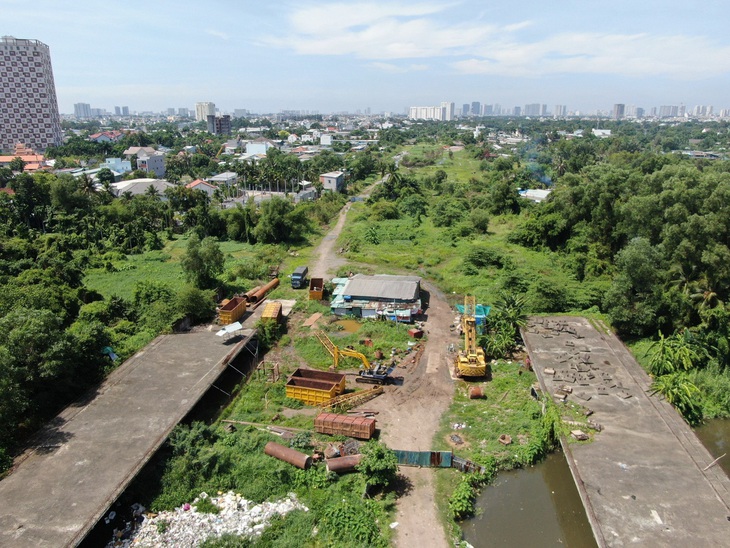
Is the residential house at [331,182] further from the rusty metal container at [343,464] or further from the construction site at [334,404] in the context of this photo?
the rusty metal container at [343,464]

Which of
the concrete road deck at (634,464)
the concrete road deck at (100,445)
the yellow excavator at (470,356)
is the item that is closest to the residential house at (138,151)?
the concrete road deck at (100,445)

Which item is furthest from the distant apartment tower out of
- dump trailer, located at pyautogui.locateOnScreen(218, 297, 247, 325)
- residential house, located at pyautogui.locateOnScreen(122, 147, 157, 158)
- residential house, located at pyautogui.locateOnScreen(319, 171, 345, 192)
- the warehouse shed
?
the warehouse shed

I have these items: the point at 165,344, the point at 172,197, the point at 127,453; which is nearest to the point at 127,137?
the point at 172,197

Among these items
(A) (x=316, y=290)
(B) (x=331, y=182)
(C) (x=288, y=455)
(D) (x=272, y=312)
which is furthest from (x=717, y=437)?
(B) (x=331, y=182)

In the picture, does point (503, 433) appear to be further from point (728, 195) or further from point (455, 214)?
point (455, 214)

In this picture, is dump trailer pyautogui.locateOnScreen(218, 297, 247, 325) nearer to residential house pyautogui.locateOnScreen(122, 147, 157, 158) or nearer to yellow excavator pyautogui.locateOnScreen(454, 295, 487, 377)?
yellow excavator pyautogui.locateOnScreen(454, 295, 487, 377)
